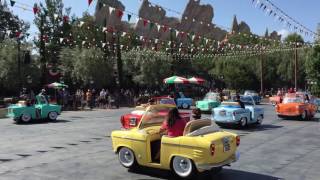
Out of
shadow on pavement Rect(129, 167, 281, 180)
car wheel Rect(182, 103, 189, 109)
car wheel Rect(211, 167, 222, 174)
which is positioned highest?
car wheel Rect(182, 103, 189, 109)

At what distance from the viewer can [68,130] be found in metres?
19.0

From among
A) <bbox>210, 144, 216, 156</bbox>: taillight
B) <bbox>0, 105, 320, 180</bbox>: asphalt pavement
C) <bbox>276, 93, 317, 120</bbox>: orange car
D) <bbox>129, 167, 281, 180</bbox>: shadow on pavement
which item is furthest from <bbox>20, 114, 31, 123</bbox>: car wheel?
<bbox>210, 144, 216, 156</bbox>: taillight

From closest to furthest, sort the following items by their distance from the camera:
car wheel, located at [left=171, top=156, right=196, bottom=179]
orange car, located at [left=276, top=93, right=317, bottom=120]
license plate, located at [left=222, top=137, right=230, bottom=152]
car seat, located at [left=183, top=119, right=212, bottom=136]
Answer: car wheel, located at [left=171, top=156, right=196, bottom=179]
license plate, located at [left=222, top=137, right=230, bottom=152]
car seat, located at [left=183, top=119, right=212, bottom=136]
orange car, located at [left=276, top=93, right=317, bottom=120]

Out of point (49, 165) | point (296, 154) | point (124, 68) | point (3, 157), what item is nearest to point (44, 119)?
point (3, 157)

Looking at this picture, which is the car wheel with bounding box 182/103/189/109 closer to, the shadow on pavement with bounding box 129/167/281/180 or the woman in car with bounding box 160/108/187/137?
the shadow on pavement with bounding box 129/167/281/180

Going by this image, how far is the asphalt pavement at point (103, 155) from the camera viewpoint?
1022 cm

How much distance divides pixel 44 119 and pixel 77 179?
48.4 feet

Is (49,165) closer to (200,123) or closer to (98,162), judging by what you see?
(98,162)

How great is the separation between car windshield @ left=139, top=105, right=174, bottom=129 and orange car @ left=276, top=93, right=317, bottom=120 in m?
14.0

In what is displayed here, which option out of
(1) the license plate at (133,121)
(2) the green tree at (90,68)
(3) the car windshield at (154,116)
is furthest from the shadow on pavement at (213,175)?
(2) the green tree at (90,68)

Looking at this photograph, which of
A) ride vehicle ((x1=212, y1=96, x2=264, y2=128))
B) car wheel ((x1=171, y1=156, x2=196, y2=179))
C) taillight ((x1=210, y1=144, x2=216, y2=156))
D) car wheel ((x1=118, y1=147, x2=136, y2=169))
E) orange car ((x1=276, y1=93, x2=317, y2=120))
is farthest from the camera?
orange car ((x1=276, y1=93, x2=317, y2=120))

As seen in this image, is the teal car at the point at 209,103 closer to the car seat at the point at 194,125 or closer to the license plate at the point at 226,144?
the car seat at the point at 194,125

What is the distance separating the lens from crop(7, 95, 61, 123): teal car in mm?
22484

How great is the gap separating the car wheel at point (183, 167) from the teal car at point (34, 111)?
47.7 feet
